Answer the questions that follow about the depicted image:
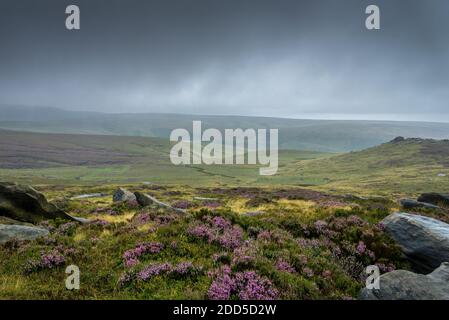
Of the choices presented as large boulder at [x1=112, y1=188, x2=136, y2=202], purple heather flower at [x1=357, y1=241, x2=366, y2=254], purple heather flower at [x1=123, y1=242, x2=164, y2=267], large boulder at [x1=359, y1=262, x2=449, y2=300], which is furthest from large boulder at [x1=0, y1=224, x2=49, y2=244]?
large boulder at [x1=112, y1=188, x2=136, y2=202]

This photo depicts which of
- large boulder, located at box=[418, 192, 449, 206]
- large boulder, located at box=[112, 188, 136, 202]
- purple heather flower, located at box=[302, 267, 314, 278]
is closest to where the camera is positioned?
purple heather flower, located at box=[302, 267, 314, 278]

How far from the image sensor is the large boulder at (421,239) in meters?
14.0

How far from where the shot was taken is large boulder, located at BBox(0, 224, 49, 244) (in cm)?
1552

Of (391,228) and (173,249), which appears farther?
(391,228)

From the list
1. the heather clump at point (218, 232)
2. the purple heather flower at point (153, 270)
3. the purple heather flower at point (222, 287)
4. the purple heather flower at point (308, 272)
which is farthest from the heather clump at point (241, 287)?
the heather clump at point (218, 232)

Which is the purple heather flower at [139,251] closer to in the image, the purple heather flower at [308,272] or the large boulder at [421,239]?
the purple heather flower at [308,272]

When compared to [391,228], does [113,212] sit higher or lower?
lower

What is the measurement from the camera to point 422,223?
15.5 meters

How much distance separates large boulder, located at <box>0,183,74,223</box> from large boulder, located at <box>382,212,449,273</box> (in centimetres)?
1954

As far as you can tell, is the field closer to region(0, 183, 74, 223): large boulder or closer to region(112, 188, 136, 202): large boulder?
region(0, 183, 74, 223): large boulder
